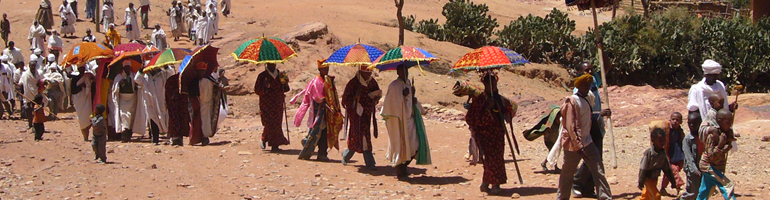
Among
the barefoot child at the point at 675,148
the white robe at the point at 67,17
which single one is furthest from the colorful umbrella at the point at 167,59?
the white robe at the point at 67,17

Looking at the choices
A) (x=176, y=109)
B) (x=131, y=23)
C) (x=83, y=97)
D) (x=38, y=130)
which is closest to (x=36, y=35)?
(x=131, y=23)

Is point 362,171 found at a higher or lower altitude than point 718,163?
lower

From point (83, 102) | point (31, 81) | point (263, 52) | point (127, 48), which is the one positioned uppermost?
point (263, 52)

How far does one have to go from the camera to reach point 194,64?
1112 cm

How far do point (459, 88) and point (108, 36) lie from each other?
15636 mm

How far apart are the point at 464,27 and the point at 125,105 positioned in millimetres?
14725

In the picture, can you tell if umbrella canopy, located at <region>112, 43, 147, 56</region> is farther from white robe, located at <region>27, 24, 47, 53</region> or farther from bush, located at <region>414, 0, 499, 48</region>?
bush, located at <region>414, 0, 499, 48</region>

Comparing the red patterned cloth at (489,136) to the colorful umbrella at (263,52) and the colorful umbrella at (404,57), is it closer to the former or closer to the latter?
the colorful umbrella at (404,57)

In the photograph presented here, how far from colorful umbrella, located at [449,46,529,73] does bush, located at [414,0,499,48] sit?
1679 centimetres

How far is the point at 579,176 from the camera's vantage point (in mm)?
7609

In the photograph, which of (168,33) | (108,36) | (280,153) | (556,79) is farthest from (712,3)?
(280,153)

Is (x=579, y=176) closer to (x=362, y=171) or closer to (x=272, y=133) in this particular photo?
(x=362, y=171)

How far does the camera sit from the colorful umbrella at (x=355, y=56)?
893 cm

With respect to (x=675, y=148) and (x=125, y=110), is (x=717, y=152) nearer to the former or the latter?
(x=675, y=148)
